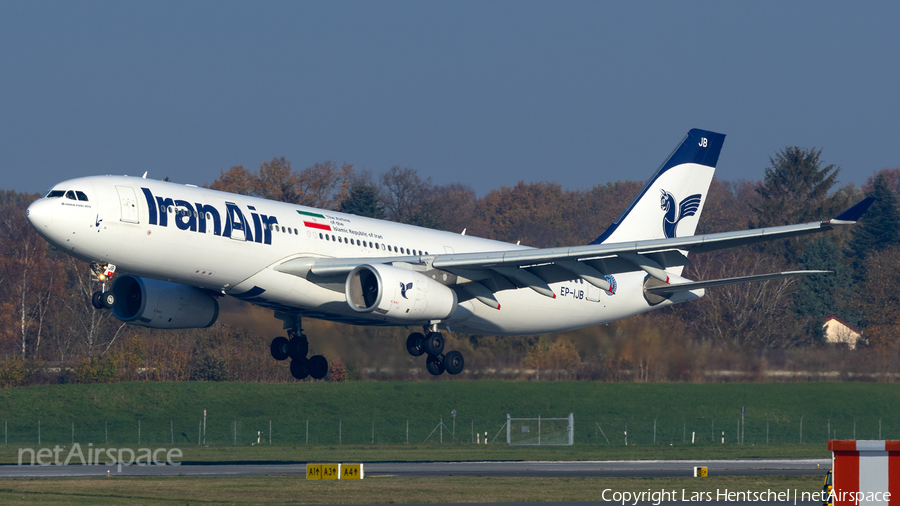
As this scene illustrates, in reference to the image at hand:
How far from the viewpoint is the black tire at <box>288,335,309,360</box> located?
4034cm


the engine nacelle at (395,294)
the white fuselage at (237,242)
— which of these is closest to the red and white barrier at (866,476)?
the engine nacelle at (395,294)

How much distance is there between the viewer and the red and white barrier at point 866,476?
18.8 metres

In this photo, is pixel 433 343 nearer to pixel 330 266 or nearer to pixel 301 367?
pixel 330 266

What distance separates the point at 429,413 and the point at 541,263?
92.5 ft

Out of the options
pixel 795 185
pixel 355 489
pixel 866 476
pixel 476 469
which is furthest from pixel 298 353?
A: pixel 795 185

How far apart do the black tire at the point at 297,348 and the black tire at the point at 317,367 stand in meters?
0.41

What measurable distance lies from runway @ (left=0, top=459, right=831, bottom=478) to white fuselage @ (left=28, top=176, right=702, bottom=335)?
5.39 metres

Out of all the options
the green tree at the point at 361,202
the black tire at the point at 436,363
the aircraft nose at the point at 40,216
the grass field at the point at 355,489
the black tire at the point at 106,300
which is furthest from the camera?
the green tree at the point at 361,202

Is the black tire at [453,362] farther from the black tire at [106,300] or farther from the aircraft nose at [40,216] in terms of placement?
the aircraft nose at [40,216]

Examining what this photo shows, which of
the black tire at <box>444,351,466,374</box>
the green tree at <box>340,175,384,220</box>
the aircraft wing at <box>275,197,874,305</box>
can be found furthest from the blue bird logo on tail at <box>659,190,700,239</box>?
the green tree at <box>340,175,384,220</box>

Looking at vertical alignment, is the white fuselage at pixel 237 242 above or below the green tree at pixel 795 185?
below

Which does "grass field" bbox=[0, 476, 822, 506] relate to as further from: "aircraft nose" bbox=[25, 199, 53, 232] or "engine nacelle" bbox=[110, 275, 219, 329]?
"aircraft nose" bbox=[25, 199, 53, 232]

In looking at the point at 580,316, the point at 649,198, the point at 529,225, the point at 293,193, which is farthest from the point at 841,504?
the point at 529,225

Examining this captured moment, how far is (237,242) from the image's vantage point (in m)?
32.8
